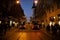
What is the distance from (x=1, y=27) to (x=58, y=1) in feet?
47.5

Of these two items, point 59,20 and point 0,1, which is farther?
point 0,1

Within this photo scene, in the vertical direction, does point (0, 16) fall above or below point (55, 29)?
above

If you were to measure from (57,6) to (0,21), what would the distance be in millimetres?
13215

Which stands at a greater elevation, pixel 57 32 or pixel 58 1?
pixel 58 1

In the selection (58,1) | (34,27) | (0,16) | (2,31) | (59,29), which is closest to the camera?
(59,29)

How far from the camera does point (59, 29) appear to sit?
3328cm

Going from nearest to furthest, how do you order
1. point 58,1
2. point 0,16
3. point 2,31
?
point 2,31
point 0,16
point 58,1

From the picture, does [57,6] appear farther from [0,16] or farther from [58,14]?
[0,16]

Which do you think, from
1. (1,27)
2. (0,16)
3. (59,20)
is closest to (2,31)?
(1,27)

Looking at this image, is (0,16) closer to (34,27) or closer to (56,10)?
(56,10)

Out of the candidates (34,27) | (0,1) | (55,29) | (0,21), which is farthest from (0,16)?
(34,27)

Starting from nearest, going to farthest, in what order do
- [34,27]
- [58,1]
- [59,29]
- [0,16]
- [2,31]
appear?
[59,29] < [2,31] < [0,16] < [58,1] < [34,27]

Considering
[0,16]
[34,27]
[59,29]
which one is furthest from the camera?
[34,27]

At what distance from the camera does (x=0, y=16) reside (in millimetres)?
38875
